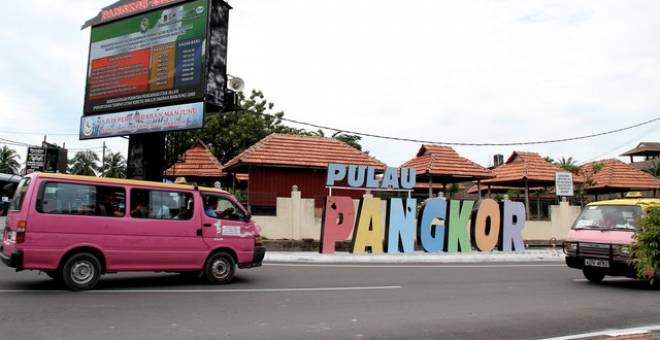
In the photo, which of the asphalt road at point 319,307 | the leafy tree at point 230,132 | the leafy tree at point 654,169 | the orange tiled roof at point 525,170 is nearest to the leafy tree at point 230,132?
the leafy tree at point 230,132

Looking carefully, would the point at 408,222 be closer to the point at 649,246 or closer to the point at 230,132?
the point at 649,246

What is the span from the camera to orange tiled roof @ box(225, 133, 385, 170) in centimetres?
2281

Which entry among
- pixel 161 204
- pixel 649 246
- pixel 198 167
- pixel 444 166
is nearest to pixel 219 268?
pixel 161 204

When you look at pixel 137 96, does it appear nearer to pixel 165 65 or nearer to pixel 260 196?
pixel 165 65

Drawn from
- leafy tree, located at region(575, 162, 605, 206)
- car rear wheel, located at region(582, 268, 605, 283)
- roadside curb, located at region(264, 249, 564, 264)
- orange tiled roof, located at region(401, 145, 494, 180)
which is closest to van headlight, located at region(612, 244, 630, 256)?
car rear wheel, located at region(582, 268, 605, 283)

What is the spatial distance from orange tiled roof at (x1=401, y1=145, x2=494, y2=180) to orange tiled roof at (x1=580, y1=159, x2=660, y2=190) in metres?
9.69

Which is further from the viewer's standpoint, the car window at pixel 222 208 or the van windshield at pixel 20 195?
the car window at pixel 222 208

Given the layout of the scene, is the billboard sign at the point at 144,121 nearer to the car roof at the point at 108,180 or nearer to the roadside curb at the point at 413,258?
the roadside curb at the point at 413,258

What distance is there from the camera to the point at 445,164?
26.0 metres

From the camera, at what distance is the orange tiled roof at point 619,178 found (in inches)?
1219

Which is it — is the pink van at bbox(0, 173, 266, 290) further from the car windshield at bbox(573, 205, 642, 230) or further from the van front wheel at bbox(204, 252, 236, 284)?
the car windshield at bbox(573, 205, 642, 230)

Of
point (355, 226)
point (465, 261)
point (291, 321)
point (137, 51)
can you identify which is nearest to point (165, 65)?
point (137, 51)

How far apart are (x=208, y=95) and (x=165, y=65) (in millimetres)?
2088

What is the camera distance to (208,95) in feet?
59.8
